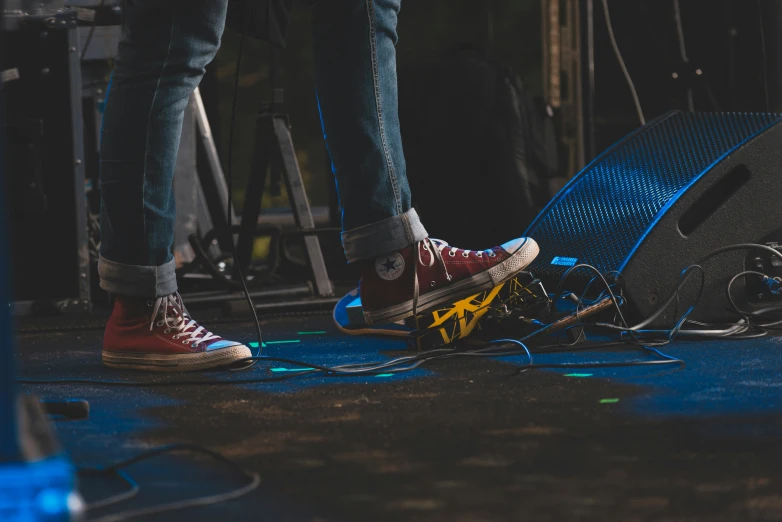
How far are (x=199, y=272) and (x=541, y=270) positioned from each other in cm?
145

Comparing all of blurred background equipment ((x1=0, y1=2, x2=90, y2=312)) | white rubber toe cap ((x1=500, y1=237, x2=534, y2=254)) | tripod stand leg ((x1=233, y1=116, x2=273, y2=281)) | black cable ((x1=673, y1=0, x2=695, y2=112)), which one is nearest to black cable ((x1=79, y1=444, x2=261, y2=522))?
white rubber toe cap ((x1=500, y1=237, x2=534, y2=254))

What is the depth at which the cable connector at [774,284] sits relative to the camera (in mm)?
1893

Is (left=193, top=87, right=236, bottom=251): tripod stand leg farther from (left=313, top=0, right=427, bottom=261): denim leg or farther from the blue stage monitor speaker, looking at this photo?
(left=313, top=0, right=427, bottom=261): denim leg

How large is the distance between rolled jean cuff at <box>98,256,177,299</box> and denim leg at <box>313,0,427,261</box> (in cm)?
30

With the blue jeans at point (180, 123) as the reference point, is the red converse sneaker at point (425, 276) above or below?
below

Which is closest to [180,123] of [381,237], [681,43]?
[381,237]

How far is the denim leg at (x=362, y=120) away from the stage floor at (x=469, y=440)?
0.76 feet

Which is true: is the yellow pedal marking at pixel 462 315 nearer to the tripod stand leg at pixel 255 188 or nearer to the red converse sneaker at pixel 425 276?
the red converse sneaker at pixel 425 276

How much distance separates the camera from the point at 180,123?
1.56m

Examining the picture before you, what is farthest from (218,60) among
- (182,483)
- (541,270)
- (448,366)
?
(182,483)

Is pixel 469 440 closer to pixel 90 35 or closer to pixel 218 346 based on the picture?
pixel 218 346

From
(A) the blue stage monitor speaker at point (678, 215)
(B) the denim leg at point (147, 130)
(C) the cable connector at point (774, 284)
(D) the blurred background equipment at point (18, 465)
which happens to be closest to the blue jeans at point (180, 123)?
(B) the denim leg at point (147, 130)

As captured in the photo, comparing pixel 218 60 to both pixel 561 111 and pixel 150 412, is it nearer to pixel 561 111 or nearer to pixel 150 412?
pixel 561 111

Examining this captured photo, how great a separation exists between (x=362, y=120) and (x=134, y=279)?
429 millimetres
